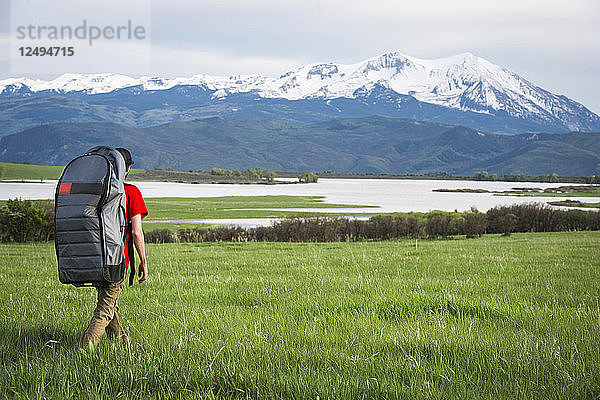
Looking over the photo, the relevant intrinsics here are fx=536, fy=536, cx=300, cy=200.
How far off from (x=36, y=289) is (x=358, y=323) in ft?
21.2

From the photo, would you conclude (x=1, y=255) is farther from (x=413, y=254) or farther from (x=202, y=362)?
(x=202, y=362)

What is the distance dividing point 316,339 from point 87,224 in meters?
2.78

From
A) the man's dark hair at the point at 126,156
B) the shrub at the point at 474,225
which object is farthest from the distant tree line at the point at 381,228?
the man's dark hair at the point at 126,156

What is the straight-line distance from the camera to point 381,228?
108 feet

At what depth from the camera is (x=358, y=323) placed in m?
6.79

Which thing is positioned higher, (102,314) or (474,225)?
(102,314)

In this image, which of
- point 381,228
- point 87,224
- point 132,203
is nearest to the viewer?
point 87,224

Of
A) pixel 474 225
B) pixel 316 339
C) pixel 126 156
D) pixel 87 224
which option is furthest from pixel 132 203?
pixel 474 225

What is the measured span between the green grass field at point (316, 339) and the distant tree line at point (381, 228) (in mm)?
19877

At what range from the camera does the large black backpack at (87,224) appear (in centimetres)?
522

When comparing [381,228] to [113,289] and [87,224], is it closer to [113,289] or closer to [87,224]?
[113,289]

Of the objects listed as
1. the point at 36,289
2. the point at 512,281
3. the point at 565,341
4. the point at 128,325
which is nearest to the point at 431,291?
the point at 512,281

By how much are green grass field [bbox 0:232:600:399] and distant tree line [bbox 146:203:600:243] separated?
19877mm

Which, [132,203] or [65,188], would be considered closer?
[65,188]
